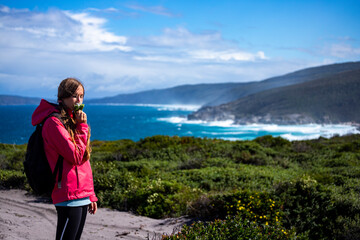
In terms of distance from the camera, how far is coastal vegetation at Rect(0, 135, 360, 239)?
549 cm

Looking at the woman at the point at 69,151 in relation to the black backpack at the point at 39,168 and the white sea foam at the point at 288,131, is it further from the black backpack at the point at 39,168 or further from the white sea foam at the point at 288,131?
the white sea foam at the point at 288,131

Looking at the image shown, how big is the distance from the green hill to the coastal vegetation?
115481 mm

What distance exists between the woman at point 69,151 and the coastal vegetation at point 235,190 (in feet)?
4.53

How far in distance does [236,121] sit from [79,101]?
421ft

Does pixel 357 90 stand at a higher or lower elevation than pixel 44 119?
higher

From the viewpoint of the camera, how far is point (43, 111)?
279 cm

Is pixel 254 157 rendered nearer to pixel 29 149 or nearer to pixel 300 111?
pixel 29 149

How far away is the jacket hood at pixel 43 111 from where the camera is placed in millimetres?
2752

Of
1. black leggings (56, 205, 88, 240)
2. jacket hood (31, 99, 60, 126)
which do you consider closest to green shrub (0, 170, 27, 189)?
black leggings (56, 205, 88, 240)

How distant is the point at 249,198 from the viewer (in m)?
6.08

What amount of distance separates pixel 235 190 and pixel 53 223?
3656 millimetres

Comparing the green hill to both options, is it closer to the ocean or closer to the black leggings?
the ocean

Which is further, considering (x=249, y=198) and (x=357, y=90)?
(x=357, y=90)

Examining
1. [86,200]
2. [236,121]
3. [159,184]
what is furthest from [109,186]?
[236,121]
